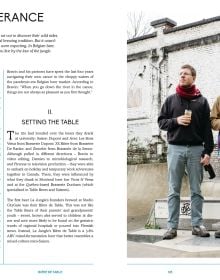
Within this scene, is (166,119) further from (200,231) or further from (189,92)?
(200,231)

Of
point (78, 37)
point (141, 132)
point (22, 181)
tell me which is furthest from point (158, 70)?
point (22, 181)

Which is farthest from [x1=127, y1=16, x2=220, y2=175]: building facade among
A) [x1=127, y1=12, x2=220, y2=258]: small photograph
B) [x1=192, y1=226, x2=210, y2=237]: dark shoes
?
[x1=192, y1=226, x2=210, y2=237]: dark shoes

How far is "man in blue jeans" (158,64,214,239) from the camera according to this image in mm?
2051

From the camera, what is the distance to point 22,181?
1.93 m

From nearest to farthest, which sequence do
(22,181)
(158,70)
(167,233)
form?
(22,181) < (167,233) < (158,70)

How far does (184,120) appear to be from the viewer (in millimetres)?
2047

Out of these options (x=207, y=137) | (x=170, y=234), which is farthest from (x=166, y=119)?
(x=170, y=234)

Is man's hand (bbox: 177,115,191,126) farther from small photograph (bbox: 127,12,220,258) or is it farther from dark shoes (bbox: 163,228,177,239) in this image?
dark shoes (bbox: 163,228,177,239)

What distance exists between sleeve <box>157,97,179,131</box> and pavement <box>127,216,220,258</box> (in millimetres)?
476

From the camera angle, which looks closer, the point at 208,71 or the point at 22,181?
the point at 22,181

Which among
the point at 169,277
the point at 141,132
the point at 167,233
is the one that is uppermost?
the point at 141,132

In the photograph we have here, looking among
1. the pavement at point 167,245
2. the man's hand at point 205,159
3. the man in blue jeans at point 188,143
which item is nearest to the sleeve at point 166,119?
the man in blue jeans at point 188,143

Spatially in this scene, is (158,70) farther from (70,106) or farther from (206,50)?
(70,106)

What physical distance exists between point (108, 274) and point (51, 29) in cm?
119
